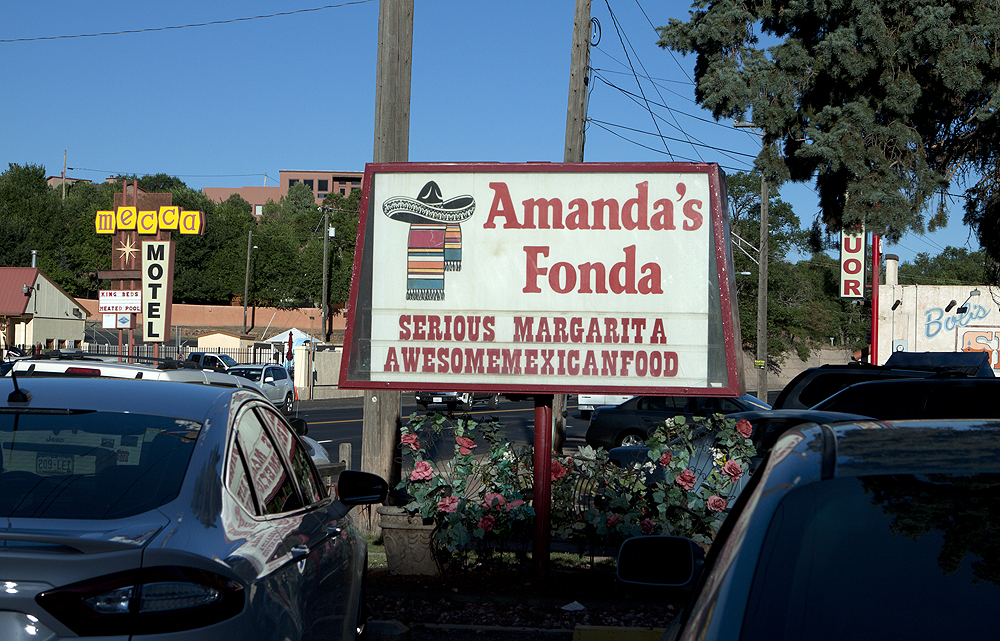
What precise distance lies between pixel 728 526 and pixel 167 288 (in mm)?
30594

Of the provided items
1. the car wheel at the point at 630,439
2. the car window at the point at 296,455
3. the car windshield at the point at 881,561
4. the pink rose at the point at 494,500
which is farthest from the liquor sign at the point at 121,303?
the car windshield at the point at 881,561

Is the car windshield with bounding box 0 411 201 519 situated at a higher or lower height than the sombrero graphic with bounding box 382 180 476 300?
lower

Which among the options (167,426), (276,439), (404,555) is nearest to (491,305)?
(404,555)

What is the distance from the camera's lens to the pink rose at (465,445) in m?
7.53

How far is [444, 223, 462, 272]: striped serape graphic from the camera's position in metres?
7.46

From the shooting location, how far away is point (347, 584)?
4227 mm

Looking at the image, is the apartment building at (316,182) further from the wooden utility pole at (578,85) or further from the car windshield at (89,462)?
the car windshield at (89,462)

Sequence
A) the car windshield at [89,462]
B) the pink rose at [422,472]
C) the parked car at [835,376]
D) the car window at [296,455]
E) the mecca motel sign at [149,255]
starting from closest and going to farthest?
the car windshield at [89,462] < the car window at [296,455] < the pink rose at [422,472] < the parked car at [835,376] < the mecca motel sign at [149,255]

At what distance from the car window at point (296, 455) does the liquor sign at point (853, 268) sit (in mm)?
30723

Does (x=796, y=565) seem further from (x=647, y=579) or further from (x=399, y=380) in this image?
(x=399, y=380)

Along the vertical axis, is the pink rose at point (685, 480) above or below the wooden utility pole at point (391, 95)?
below

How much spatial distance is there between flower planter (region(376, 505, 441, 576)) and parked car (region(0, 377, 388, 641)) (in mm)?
3102

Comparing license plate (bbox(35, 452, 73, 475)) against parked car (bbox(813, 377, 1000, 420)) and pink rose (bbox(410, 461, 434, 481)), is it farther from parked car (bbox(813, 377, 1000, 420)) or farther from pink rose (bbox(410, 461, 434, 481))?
parked car (bbox(813, 377, 1000, 420))

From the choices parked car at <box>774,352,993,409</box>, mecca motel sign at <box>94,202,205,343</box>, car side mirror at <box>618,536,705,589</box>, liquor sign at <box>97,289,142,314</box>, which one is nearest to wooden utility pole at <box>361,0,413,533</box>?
parked car at <box>774,352,993,409</box>
